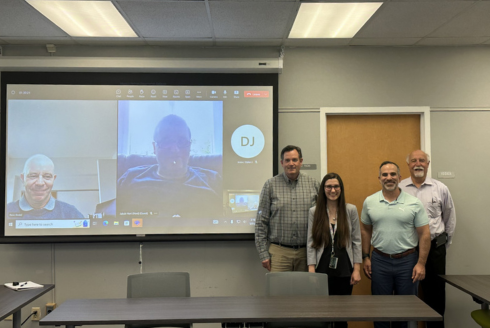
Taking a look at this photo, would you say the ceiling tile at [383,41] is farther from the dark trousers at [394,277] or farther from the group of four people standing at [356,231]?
the dark trousers at [394,277]

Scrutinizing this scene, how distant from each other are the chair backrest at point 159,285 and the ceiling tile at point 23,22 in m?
2.22

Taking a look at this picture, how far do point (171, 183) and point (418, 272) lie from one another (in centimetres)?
231

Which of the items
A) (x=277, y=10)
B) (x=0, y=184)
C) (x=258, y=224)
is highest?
(x=277, y=10)

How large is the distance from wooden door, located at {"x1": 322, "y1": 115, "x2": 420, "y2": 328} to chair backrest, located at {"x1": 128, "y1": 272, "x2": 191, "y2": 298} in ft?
6.52

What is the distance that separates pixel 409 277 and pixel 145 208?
242cm

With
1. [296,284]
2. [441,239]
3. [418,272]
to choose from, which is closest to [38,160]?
[296,284]

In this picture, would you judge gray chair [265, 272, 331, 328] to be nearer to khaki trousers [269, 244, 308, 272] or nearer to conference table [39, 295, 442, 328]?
conference table [39, 295, 442, 328]

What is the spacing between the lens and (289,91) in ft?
12.9

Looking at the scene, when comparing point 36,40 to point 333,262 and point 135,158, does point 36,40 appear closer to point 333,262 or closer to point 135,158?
point 135,158

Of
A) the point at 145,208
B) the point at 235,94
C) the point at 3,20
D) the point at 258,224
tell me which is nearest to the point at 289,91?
the point at 235,94

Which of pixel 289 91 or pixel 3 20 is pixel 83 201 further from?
pixel 289 91

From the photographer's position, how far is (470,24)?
3.38 metres

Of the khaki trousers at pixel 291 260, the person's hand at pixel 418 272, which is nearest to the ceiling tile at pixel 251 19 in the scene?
the khaki trousers at pixel 291 260

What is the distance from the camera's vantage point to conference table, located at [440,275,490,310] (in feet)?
8.61
